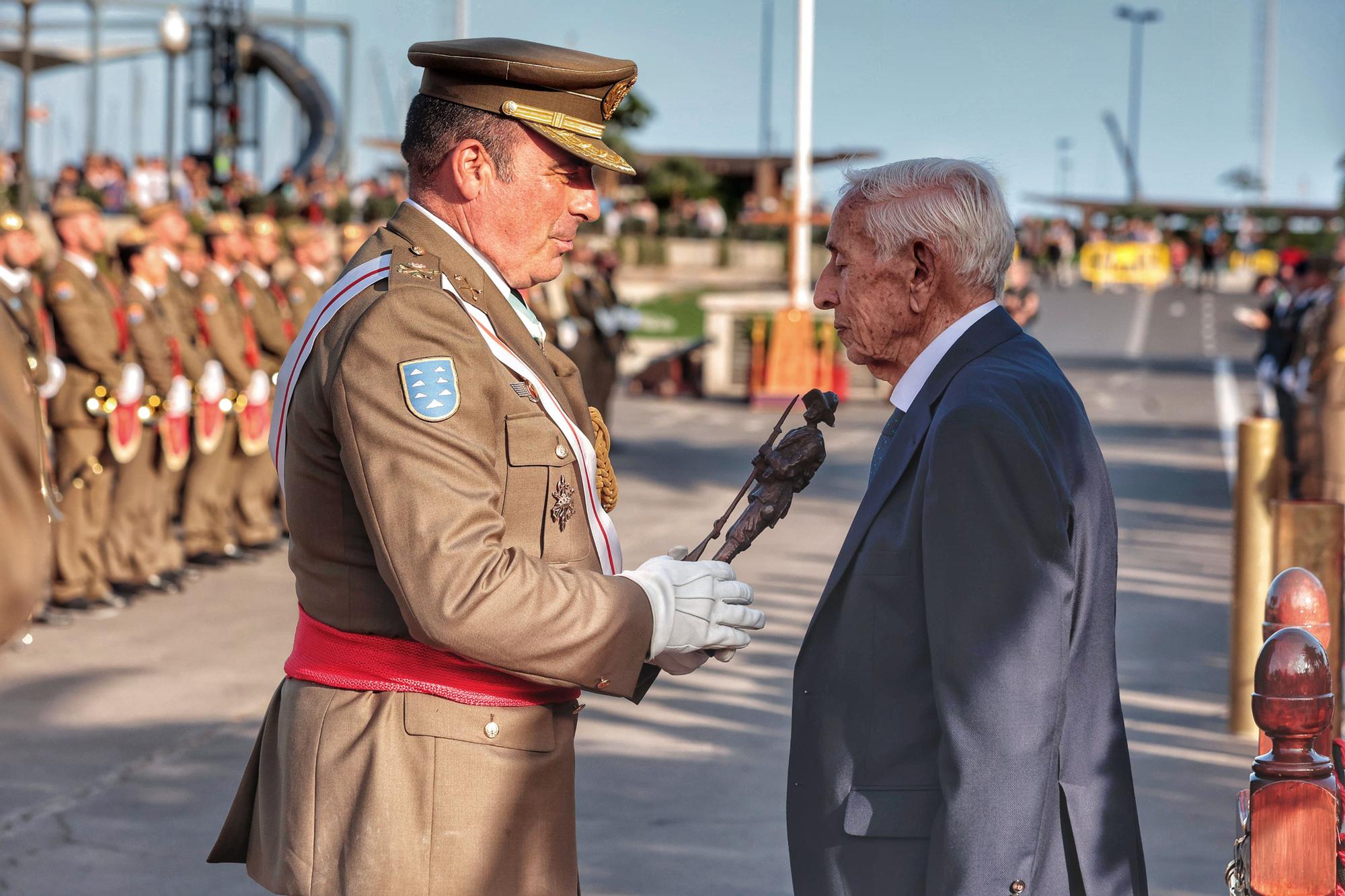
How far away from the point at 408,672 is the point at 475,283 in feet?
2.04

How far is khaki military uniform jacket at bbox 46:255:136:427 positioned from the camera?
8281 millimetres

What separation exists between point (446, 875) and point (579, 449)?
2.26 feet

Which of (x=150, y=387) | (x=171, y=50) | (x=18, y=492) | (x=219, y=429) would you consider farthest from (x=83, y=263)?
(x=171, y=50)

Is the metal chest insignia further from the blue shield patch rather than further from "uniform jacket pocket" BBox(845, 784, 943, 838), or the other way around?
"uniform jacket pocket" BBox(845, 784, 943, 838)

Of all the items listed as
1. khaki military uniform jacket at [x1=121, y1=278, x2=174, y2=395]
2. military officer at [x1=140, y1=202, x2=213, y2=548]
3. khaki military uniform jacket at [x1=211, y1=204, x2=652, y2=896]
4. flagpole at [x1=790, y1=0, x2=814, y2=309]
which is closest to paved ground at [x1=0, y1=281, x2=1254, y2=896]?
military officer at [x1=140, y1=202, x2=213, y2=548]

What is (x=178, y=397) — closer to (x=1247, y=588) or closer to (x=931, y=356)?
(x=1247, y=588)

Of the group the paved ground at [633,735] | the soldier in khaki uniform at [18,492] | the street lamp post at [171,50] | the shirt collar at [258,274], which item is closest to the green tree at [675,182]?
the street lamp post at [171,50]

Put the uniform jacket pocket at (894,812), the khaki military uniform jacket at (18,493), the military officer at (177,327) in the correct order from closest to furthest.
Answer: the khaki military uniform jacket at (18,493), the uniform jacket pocket at (894,812), the military officer at (177,327)

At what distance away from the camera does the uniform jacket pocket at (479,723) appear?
233 centimetres

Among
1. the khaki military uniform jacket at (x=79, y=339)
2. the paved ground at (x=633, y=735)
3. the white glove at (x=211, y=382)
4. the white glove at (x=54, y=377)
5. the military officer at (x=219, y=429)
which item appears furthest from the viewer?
the military officer at (x=219, y=429)

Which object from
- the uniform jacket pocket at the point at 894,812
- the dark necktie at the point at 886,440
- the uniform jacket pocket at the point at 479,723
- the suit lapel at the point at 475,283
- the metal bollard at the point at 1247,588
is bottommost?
the metal bollard at the point at 1247,588

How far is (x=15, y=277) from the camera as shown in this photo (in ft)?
26.1

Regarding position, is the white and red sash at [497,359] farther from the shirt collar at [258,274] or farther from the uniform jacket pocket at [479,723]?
the shirt collar at [258,274]

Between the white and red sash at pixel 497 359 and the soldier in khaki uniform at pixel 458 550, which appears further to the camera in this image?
the white and red sash at pixel 497 359
